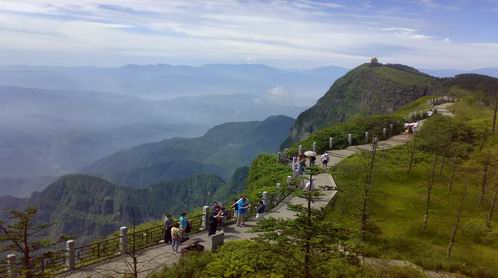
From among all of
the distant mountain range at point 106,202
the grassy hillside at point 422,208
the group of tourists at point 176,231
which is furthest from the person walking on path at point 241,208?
the distant mountain range at point 106,202

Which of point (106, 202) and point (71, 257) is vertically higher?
point (71, 257)

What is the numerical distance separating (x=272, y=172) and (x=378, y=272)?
1963cm

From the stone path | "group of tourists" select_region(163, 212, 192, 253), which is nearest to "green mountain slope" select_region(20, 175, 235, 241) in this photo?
the stone path

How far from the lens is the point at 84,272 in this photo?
17.9m

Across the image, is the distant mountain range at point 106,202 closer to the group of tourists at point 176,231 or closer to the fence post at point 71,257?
the group of tourists at point 176,231

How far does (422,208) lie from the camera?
27766 mm

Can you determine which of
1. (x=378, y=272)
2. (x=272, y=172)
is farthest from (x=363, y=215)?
(x=272, y=172)

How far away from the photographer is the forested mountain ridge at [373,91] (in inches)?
4882

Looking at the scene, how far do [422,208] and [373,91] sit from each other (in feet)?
419

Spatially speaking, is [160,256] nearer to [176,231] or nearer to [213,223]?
[176,231]

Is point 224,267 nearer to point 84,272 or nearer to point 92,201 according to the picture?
point 84,272

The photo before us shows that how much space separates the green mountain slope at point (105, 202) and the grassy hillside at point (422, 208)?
473 ft

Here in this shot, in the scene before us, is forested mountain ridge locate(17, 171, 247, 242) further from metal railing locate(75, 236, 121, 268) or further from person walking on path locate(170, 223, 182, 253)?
metal railing locate(75, 236, 121, 268)

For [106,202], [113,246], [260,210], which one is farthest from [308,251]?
[106,202]
